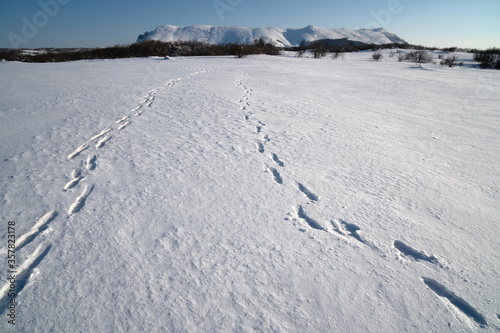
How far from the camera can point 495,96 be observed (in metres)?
5.41

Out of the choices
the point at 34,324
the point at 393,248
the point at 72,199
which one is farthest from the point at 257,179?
the point at 34,324

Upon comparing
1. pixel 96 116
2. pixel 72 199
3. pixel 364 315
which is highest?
pixel 96 116

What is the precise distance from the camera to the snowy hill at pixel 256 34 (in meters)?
64.8

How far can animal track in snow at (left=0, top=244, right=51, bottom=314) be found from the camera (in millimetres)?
1136

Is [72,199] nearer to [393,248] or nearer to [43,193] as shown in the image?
[43,193]

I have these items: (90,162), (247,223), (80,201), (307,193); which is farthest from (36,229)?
(307,193)

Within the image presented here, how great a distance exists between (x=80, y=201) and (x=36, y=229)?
31cm

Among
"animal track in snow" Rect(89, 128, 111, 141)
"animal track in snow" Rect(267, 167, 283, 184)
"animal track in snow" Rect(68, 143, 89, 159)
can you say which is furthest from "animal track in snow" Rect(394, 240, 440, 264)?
"animal track in snow" Rect(89, 128, 111, 141)

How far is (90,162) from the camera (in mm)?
2271

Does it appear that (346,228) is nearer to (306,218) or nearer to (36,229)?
(306,218)

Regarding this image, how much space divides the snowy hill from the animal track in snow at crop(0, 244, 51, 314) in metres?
67.4

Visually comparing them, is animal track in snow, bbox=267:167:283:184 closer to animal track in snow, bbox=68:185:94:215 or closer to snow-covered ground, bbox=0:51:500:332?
snow-covered ground, bbox=0:51:500:332

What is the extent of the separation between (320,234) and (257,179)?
739mm

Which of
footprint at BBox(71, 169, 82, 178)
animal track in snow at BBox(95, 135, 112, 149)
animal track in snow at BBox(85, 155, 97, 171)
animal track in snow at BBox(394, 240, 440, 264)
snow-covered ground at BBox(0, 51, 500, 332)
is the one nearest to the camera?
snow-covered ground at BBox(0, 51, 500, 332)
